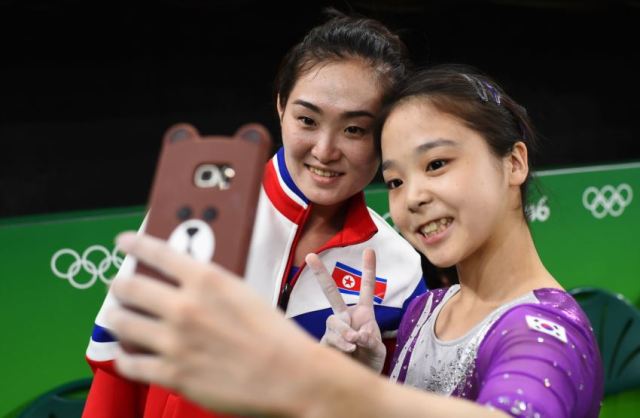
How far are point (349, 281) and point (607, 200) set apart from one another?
1.52m

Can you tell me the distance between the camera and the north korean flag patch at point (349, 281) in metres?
1.25

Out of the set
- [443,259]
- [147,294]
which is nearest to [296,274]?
[443,259]

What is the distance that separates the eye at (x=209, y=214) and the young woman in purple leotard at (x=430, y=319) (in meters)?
0.07

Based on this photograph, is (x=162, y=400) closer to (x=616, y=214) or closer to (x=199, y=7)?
(x=199, y=7)

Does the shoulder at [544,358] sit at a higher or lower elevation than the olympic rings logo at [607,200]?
lower

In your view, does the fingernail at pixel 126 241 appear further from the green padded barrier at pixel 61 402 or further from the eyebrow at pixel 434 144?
the green padded barrier at pixel 61 402

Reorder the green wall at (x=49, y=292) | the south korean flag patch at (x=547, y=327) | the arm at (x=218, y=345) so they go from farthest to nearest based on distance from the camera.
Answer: the green wall at (x=49, y=292) < the south korean flag patch at (x=547, y=327) < the arm at (x=218, y=345)

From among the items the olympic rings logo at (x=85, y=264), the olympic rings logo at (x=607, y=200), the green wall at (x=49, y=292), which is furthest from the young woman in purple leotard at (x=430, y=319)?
the olympic rings logo at (x=607, y=200)

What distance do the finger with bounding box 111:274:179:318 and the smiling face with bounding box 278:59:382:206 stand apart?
0.68m

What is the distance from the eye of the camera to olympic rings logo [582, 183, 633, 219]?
247cm

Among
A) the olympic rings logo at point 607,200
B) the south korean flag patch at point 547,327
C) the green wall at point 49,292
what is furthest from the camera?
the olympic rings logo at point 607,200

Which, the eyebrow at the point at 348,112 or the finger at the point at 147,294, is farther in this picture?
the eyebrow at the point at 348,112

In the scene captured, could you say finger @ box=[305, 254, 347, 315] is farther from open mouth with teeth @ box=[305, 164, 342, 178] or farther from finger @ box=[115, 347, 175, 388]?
finger @ box=[115, 347, 175, 388]

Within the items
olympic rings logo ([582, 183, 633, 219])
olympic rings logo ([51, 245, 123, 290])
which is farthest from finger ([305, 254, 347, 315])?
olympic rings logo ([582, 183, 633, 219])
